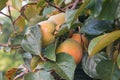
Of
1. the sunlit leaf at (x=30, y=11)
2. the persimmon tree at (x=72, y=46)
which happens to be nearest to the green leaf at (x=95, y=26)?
the persimmon tree at (x=72, y=46)

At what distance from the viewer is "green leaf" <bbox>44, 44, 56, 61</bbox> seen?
57 cm

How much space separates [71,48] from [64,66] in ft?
0.14

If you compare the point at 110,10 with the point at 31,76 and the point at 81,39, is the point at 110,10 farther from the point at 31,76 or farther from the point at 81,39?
the point at 31,76

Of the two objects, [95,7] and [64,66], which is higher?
[95,7]

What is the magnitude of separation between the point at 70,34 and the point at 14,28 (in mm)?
148

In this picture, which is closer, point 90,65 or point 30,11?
point 90,65

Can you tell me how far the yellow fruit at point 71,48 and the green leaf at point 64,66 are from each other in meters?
0.01

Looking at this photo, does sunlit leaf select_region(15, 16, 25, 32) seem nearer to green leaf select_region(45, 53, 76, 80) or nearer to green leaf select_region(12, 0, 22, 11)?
green leaf select_region(12, 0, 22, 11)

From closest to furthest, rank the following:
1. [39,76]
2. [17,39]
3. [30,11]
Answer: [39,76], [17,39], [30,11]

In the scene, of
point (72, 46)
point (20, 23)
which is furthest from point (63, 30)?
point (20, 23)

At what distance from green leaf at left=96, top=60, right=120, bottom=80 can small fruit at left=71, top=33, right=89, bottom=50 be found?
7cm

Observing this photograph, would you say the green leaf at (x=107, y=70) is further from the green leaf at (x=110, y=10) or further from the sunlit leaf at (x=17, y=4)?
the sunlit leaf at (x=17, y=4)

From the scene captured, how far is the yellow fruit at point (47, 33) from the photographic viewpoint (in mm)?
607

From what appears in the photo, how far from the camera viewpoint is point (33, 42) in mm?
607
